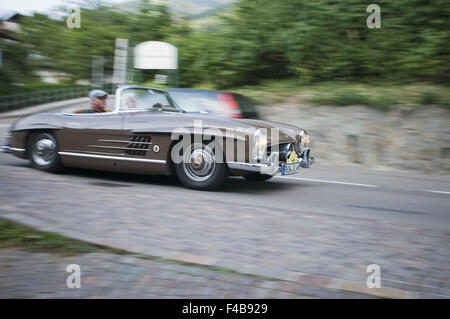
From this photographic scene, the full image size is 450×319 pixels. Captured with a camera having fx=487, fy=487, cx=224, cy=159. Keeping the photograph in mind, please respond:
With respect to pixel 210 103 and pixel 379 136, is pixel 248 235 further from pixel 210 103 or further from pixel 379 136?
pixel 379 136

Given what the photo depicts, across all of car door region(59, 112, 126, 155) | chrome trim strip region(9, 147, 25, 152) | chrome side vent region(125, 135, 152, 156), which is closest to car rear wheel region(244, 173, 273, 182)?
chrome side vent region(125, 135, 152, 156)

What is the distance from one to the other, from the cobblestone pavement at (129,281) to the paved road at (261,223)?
0.20 meters

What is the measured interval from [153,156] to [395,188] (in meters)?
4.02

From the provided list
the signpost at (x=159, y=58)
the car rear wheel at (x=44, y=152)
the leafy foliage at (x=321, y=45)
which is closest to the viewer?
the car rear wheel at (x=44, y=152)

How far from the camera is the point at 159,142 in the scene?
22.0 feet

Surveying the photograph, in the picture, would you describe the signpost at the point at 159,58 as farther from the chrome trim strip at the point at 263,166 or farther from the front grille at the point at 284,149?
the chrome trim strip at the point at 263,166

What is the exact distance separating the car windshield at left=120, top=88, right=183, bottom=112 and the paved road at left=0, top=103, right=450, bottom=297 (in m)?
1.12

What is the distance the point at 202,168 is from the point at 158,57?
14.7 m

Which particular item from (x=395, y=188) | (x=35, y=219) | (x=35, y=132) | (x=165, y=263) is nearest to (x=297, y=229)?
(x=165, y=263)

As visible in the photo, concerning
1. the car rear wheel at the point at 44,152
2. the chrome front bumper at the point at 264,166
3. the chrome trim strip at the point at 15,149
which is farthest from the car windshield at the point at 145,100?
the chrome trim strip at the point at 15,149

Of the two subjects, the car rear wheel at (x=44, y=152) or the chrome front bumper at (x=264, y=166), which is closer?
the chrome front bumper at (x=264, y=166)

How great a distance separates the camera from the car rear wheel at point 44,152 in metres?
7.64

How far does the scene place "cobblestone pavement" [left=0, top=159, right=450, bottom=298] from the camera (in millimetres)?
3445

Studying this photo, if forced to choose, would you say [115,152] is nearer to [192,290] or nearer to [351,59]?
[192,290]
